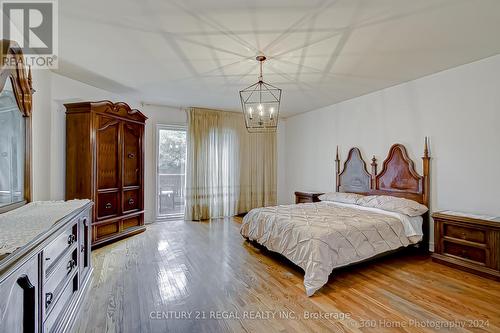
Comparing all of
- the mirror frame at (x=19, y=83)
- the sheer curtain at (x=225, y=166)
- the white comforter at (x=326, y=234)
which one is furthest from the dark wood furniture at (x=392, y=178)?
the mirror frame at (x=19, y=83)

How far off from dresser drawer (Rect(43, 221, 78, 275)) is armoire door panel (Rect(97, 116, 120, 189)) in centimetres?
170

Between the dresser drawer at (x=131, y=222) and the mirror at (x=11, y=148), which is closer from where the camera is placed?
the mirror at (x=11, y=148)

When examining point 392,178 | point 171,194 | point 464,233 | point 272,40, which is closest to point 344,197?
point 392,178

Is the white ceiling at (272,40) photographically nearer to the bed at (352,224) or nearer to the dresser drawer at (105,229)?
the bed at (352,224)

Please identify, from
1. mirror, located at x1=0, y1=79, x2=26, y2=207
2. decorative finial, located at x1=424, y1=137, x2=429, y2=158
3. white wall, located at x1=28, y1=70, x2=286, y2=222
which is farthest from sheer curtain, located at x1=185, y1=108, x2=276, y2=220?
decorative finial, located at x1=424, y1=137, x2=429, y2=158

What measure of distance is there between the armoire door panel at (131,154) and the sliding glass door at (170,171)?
863mm

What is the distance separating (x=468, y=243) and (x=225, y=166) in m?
4.43

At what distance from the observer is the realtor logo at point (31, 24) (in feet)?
6.60

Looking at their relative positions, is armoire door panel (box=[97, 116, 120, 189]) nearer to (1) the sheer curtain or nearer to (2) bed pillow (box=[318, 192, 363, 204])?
(1) the sheer curtain

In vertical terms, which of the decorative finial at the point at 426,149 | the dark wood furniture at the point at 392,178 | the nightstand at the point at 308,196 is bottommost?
the nightstand at the point at 308,196

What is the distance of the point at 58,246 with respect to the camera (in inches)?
69.1

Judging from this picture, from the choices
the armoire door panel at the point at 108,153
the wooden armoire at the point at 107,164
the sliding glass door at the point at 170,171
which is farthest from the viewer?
the sliding glass door at the point at 170,171

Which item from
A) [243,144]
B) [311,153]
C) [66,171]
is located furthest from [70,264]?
[311,153]

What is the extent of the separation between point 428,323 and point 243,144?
4.73 metres
